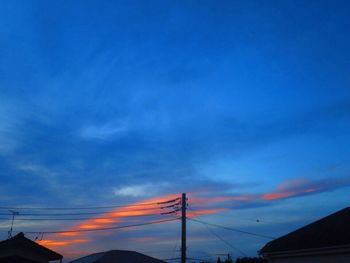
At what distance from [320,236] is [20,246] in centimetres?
1508

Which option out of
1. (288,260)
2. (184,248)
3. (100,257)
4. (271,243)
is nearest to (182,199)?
(184,248)

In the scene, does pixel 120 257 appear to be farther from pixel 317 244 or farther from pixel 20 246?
pixel 317 244

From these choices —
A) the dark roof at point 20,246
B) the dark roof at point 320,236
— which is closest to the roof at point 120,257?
the dark roof at point 20,246

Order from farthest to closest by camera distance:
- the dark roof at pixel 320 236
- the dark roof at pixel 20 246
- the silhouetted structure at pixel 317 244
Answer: the dark roof at pixel 20 246 < the dark roof at pixel 320 236 < the silhouetted structure at pixel 317 244

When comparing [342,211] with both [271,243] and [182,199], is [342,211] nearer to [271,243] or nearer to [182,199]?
[271,243]

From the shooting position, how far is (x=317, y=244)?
62.7 ft

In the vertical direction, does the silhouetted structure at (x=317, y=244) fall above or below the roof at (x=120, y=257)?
below

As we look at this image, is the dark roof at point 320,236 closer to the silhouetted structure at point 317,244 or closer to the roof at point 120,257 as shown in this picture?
the silhouetted structure at point 317,244

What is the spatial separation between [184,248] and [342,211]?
1167 centimetres

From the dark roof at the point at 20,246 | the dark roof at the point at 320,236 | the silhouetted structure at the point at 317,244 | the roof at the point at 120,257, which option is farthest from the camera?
the roof at the point at 120,257

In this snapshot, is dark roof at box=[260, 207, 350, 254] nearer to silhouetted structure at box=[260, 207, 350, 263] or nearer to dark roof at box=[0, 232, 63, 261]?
silhouetted structure at box=[260, 207, 350, 263]

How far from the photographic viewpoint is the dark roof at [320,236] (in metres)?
18.4

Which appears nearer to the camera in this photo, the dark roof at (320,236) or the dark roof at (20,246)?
the dark roof at (320,236)

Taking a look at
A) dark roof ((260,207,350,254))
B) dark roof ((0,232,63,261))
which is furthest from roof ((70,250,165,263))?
dark roof ((260,207,350,254))
